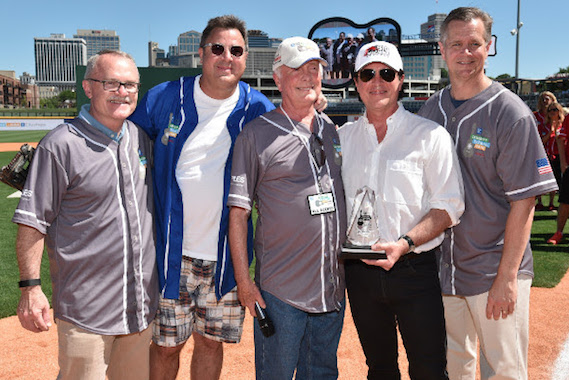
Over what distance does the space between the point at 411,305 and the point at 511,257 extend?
2.02ft

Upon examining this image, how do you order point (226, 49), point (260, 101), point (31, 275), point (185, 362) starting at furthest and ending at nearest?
point (185, 362)
point (260, 101)
point (226, 49)
point (31, 275)

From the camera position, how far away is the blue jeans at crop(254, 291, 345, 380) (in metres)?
2.86

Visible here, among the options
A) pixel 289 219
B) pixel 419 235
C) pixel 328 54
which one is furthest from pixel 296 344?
pixel 328 54

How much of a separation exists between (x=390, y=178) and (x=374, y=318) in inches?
32.6

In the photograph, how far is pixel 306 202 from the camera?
9.17ft

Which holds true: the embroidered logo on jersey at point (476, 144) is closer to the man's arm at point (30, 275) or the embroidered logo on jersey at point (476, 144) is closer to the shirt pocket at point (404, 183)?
the shirt pocket at point (404, 183)

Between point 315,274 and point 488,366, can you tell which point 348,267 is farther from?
point 488,366

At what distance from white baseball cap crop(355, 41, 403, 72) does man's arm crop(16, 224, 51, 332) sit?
2.04 m

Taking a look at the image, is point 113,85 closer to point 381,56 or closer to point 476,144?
point 381,56

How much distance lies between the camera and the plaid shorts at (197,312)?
322cm

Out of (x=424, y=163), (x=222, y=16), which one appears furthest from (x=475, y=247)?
(x=222, y=16)

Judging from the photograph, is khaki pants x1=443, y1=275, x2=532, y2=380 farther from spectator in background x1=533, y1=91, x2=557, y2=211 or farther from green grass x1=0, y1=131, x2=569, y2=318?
spectator in background x1=533, y1=91, x2=557, y2=211

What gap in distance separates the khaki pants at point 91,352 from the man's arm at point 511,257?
212cm

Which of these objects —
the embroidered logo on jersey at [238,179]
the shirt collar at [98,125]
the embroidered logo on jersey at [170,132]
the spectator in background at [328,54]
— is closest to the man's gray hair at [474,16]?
the embroidered logo on jersey at [238,179]
